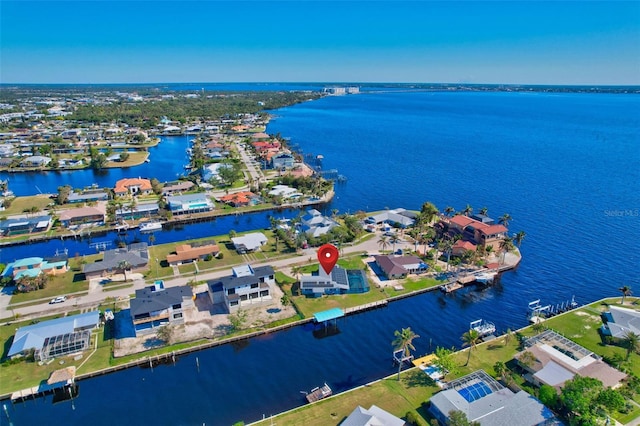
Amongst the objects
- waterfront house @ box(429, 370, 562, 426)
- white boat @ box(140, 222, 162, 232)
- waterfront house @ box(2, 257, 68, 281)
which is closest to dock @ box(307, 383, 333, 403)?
waterfront house @ box(429, 370, 562, 426)

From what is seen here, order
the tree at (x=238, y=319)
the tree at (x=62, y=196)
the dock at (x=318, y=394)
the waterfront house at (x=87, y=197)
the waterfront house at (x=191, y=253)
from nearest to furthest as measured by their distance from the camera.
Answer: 1. the dock at (x=318, y=394)
2. the tree at (x=238, y=319)
3. the waterfront house at (x=191, y=253)
4. the tree at (x=62, y=196)
5. the waterfront house at (x=87, y=197)

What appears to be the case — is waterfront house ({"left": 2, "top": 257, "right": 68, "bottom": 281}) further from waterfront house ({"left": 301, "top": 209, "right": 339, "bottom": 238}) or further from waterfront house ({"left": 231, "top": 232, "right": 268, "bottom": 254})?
waterfront house ({"left": 301, "top": 209, "right": 339, "bottom": 238})

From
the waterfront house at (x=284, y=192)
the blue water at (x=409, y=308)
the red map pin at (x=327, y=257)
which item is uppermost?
the red map pin at (x=327, y=257)

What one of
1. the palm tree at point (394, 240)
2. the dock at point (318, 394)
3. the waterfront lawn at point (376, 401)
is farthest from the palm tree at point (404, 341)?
the palm tree at point (394, 240)

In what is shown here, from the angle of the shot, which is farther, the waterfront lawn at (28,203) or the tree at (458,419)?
the waterfront lawn at (28,203)

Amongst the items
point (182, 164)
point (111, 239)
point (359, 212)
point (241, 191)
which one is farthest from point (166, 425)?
point (182, 164)

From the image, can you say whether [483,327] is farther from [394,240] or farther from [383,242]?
[383,242]

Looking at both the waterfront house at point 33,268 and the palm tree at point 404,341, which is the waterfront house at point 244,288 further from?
the waterfront house at point 33,268
